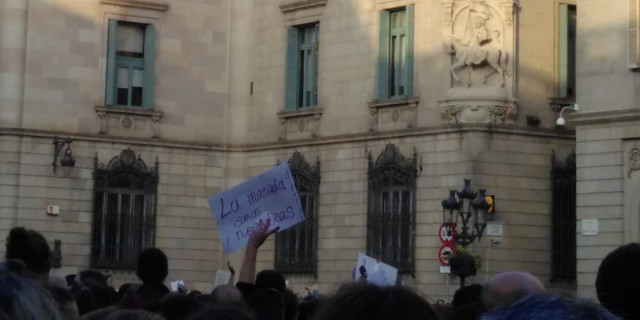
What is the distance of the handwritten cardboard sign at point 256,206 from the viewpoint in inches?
605

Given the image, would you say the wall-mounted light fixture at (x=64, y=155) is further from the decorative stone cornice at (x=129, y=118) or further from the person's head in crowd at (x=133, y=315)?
the person's head in crowd at (x=133, y=315)

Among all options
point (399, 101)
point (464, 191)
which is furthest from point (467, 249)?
point (399, 101)

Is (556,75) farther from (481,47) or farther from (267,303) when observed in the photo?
(267,303)

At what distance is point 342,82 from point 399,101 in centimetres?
215

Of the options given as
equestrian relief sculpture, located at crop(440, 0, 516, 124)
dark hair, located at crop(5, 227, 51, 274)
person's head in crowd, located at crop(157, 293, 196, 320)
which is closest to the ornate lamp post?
equestrian relief sculpture, located at crop(440, 0, 516, 124)

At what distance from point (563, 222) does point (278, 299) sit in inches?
962

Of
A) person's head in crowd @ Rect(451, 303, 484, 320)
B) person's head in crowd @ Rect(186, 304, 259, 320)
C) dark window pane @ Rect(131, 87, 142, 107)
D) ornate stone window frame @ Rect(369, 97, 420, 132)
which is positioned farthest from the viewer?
dark window pane @ Rect(131, 87, 142, 107)

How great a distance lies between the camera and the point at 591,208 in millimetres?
31797

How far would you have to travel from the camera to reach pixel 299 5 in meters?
39.0

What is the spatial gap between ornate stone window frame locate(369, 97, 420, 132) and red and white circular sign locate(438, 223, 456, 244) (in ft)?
11.9

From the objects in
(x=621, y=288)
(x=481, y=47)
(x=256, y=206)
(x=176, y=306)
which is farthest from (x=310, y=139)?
(x=621, y=288)

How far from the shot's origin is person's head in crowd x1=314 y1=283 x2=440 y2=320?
14.5 ft

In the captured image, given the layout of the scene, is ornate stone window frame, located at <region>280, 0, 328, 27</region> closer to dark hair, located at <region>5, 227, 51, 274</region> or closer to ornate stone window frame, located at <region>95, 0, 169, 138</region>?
ornate stone window frame, located at <region>95, 0, 169, 138</region>

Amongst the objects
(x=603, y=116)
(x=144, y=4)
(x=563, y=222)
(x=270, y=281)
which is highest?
(x=144, y=4)
